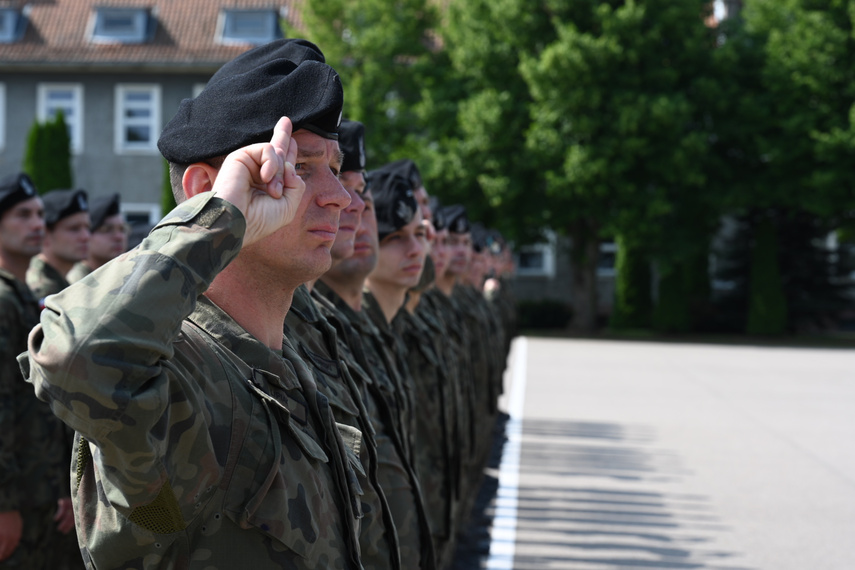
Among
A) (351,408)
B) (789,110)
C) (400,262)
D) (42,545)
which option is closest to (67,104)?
(789,110)

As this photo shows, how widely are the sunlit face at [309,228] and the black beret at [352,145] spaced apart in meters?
1.76

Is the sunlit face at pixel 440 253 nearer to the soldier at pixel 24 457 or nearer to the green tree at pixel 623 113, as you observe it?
the soldier at pixel 24 457

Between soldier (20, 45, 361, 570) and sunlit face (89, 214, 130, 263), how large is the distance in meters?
5.14

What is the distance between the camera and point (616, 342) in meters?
26.1

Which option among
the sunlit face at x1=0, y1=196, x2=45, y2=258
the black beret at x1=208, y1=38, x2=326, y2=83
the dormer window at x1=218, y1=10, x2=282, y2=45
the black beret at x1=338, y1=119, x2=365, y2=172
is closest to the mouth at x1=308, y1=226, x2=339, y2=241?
the black beret at x1=208, y1=38, x2=326, y2=83

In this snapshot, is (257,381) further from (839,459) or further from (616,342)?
(616,342)

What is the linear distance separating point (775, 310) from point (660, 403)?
17.2 metres

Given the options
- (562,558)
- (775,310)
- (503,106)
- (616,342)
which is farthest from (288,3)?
(562,558)

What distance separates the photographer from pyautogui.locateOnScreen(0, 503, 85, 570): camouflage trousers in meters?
4.43

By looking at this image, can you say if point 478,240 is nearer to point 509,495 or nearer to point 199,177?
point 509,495

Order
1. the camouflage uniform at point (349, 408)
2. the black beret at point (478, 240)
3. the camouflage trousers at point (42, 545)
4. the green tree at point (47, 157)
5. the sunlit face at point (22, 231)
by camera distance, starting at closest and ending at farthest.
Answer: the camouflage uniform at point (349, 408), the camouflage trousers at point (42, 545), the sunlit face at point (22, 231), the black beret at point (478, 240), the green tree at point (47, 157)

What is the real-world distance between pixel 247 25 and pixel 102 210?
81.1 ft

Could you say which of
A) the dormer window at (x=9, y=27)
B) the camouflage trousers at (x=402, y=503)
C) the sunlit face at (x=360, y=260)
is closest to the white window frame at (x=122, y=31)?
the dormer window at (x=9, y=27)

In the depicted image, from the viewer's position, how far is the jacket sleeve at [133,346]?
1529 millimetres
